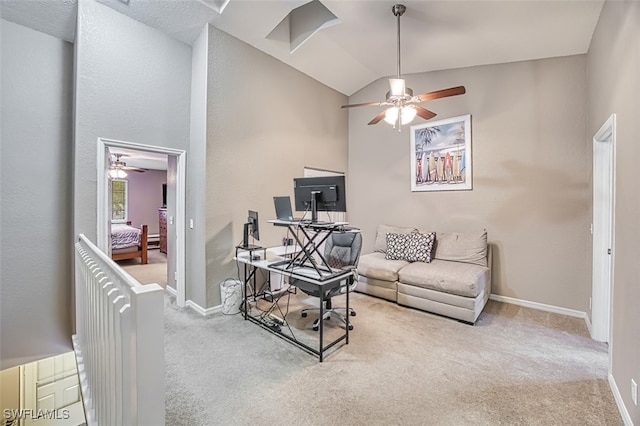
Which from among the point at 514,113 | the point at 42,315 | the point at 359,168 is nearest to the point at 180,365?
the point at 42,315

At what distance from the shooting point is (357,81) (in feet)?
16.8

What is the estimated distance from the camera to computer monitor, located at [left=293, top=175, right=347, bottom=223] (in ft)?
8.33

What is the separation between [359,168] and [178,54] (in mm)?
3363

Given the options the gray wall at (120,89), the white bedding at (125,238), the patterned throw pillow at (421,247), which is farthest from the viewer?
the white bedding at (125,238)

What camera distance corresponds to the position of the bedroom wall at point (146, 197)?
357 inches

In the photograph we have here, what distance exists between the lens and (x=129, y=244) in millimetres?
6199

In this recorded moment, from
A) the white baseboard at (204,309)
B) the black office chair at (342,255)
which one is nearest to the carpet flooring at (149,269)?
the white baseboard at (204,309)

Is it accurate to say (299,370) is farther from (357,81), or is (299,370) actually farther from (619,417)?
(357,81)

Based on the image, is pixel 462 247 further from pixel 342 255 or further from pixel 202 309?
pixel 202 309

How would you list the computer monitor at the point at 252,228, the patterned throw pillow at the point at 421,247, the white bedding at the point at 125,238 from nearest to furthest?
the computer monitor at the point at 252,228, the patterned throw pillow at the point at 421,247, the white bedding at the point at 125,238

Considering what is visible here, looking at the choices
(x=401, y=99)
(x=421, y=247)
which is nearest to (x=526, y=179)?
(x=421, y=247)

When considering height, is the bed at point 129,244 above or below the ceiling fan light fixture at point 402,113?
below

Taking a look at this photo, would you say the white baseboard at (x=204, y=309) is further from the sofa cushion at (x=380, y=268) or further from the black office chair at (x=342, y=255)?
the sofa cushion at (x=380, y=268)

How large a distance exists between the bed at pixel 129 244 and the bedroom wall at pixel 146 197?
299 cm
